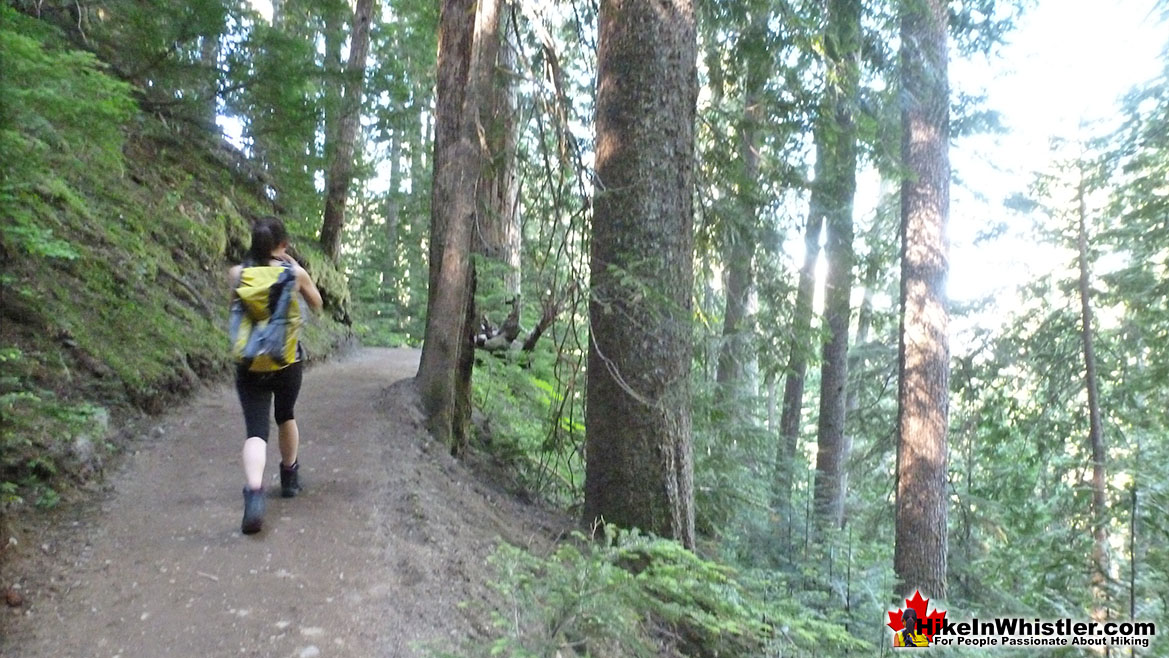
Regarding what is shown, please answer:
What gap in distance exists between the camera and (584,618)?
9.27 ft

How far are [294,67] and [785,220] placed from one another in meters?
6.05

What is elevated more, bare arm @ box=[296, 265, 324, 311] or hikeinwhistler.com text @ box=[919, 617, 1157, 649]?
bare arm @ box=[296, 265, 324, 311]

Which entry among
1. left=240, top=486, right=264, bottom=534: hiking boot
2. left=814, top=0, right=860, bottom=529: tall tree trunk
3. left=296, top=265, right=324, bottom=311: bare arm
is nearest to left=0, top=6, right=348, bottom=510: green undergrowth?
left=240, top=486, right=264, bottom=534: hiking boot

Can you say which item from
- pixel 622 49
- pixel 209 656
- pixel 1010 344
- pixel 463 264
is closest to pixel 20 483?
pixel 209 656

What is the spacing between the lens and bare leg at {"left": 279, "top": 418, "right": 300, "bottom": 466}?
4590 mm

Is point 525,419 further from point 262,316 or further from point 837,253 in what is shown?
point 837,253

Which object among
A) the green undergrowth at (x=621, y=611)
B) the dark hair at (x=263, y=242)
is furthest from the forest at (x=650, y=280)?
the dark hair at (x=263, y=242)

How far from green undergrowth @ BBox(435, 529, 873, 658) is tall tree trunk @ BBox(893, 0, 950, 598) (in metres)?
4.90

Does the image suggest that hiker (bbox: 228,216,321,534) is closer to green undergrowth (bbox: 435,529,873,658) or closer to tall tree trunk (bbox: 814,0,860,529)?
green undergrowth (bbox: 435,529,873,658)

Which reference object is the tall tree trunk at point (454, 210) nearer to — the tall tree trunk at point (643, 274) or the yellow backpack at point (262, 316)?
the tall tree trunk at point (643, 274)

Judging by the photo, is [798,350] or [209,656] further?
[798,350]

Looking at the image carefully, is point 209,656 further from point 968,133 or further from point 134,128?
point 968,133

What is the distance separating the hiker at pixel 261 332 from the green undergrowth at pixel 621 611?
159 centimetres

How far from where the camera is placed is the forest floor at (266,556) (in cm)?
320
